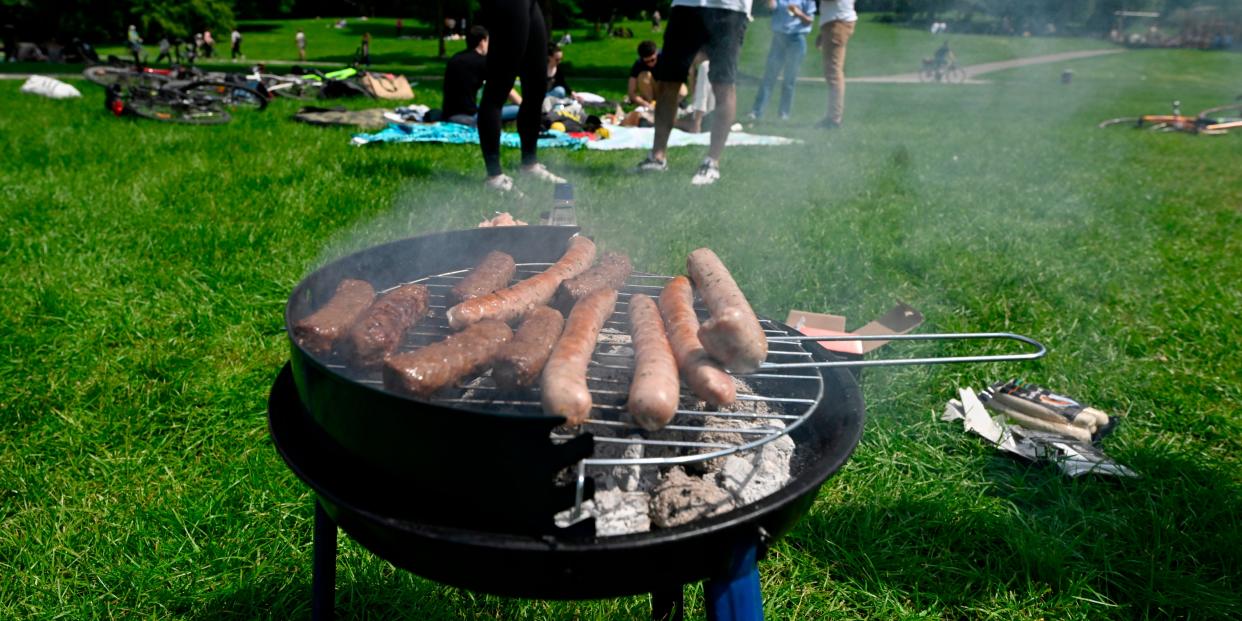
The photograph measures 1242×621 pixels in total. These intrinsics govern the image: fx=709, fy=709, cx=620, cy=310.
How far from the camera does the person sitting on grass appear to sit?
30.7 ft

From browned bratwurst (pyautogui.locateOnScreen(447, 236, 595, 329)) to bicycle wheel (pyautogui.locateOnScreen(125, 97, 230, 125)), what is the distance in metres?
9.03

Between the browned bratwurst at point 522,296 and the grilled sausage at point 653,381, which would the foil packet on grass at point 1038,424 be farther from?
the grilled sausage at point 653,381

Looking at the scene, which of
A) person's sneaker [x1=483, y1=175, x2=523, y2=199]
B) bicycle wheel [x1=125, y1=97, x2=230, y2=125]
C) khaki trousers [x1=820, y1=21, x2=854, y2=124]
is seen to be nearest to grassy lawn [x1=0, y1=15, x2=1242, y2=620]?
person's sneaker [x1=483, y1=175, x2=523, y2=199]

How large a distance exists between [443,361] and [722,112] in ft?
18.1

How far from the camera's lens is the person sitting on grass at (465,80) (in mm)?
9359

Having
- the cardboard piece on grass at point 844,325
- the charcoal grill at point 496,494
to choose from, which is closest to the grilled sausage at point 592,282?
the charcoal grill at point 496,494

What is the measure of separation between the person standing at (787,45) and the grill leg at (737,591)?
11074 millimetres

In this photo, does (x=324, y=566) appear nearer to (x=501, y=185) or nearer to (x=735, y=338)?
(x=735, y=338)

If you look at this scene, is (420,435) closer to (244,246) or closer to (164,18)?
(244,246)

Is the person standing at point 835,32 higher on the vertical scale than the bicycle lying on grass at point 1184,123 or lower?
higher

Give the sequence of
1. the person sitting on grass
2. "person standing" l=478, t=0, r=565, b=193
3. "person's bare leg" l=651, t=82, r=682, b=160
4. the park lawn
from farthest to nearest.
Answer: the park lawn, the person sitting on grass, "person's bare leg" l=651, t=82, r=682, b=160, "person standing" l=478, t=0, r=565, b=193

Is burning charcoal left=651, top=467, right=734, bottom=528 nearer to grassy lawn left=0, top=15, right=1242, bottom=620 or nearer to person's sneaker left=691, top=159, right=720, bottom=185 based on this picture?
grassy lawn left=0, top=15, right=1242, bottom=620

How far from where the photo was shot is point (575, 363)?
1475 millimetres

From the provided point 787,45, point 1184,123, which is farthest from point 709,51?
point 1184,123
